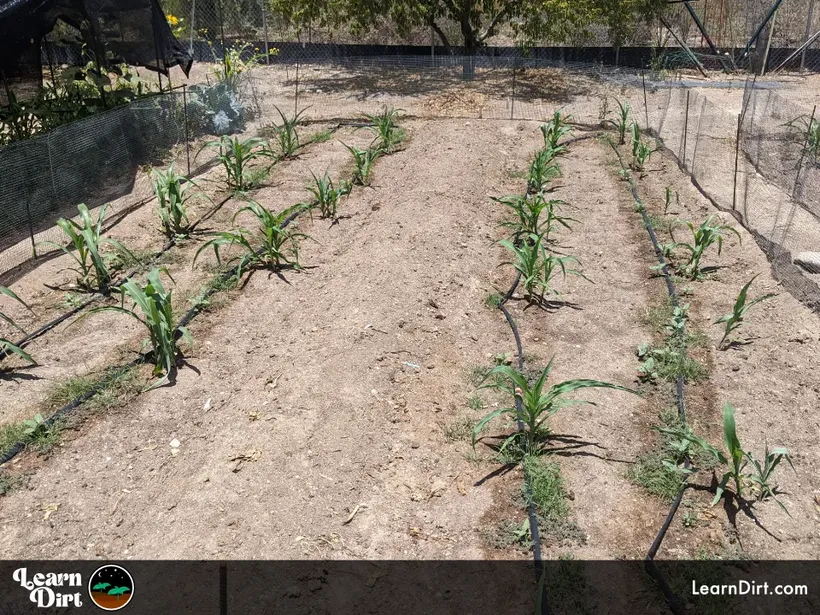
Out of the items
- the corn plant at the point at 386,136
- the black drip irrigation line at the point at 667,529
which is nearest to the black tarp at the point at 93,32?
the corn plant at the point at 386,136

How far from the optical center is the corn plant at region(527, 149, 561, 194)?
7.02 meters

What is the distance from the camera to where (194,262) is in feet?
17.5

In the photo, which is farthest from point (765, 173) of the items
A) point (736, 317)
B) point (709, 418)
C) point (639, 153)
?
point (709, 418)

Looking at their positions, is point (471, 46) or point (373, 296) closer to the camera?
point (373, 296)

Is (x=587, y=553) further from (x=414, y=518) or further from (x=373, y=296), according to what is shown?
(x=373, y=296)

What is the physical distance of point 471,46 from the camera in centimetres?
1395

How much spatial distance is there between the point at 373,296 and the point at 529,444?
1.78 metres

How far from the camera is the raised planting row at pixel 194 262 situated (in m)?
4.12

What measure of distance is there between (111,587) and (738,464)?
2.72 m

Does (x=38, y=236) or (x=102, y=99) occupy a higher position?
(x=102, y=99)

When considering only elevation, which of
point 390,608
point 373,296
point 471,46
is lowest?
point 390,608

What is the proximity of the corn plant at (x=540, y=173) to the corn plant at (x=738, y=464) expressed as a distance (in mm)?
3998

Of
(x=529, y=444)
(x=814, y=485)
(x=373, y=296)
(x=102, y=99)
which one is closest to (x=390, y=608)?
(x=529, y=444)

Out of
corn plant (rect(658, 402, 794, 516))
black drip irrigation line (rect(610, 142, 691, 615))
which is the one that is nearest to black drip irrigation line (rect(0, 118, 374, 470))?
black drip irrigation line (rect(610, 142, 691, 615))
